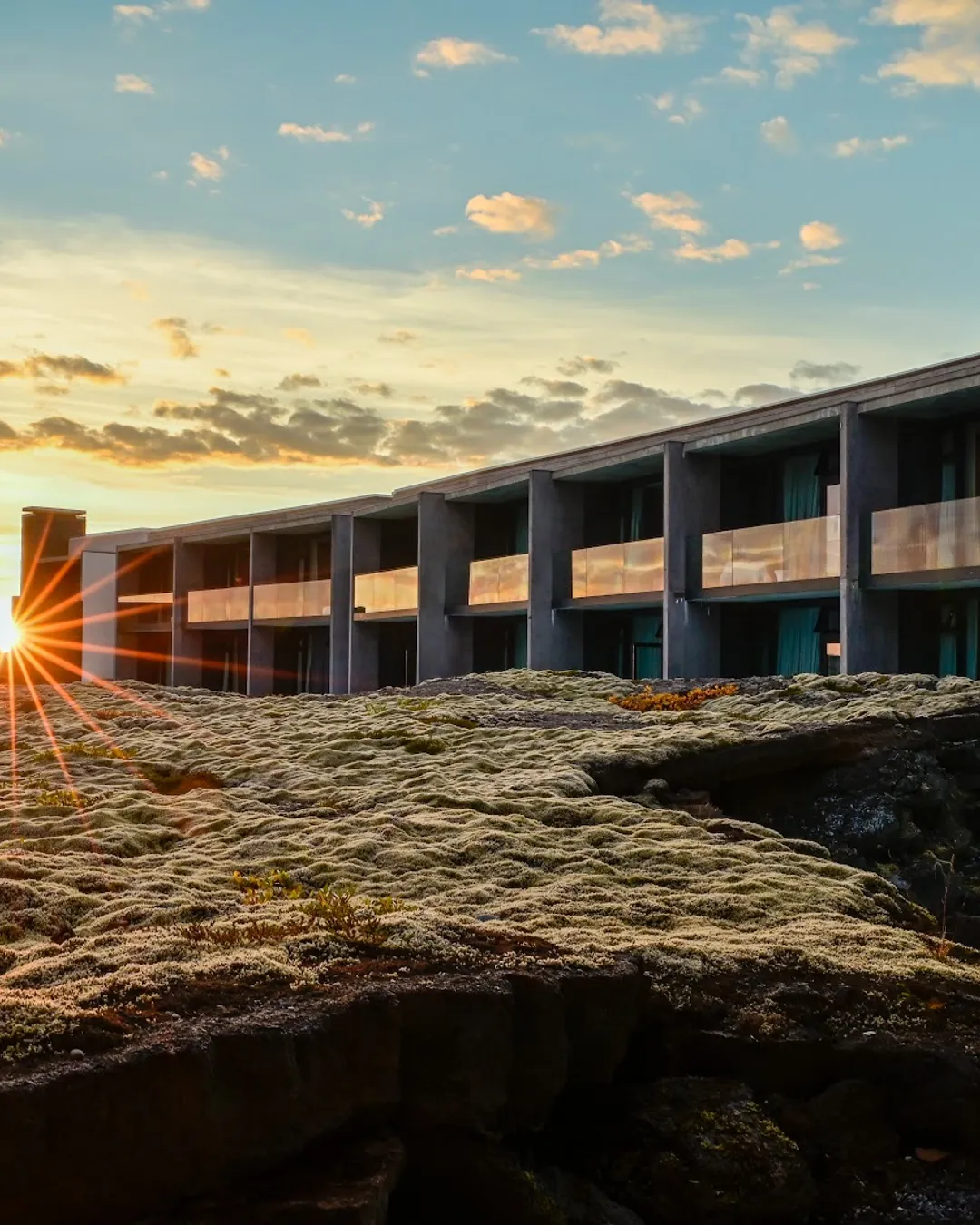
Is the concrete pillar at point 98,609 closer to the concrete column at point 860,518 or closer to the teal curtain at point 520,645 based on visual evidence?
the teal curtain at point 520,645

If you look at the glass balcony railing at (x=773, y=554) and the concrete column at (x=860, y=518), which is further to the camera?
the glass balcony railing at (x=773, y=554)

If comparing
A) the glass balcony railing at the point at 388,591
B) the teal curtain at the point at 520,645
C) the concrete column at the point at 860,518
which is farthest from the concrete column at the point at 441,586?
the concrete column at the point at 860,518

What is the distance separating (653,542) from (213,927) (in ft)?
75.9

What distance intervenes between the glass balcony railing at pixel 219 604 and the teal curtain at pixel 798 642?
2361cm

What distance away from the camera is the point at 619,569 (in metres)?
32.8

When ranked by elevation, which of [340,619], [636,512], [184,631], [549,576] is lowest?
[184,631]

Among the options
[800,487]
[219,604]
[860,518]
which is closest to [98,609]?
[219,604]

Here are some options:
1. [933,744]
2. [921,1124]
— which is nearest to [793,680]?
[933,744]

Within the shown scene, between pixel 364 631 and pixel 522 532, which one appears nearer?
pixel 522 532

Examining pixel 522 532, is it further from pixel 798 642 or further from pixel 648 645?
pixel 798 642

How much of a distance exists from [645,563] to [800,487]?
4424 millimetres

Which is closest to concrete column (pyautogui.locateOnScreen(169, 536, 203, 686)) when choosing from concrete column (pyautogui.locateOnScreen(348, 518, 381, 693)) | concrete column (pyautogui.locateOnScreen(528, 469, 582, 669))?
concrete column (pyautogui.locateOnScreen(348, 518, 381, 693))

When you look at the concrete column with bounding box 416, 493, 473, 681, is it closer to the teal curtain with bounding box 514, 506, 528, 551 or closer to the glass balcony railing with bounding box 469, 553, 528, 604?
the glass balcony railing with bounding box 469, 553, 528, 604

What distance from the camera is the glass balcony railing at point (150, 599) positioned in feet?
182
